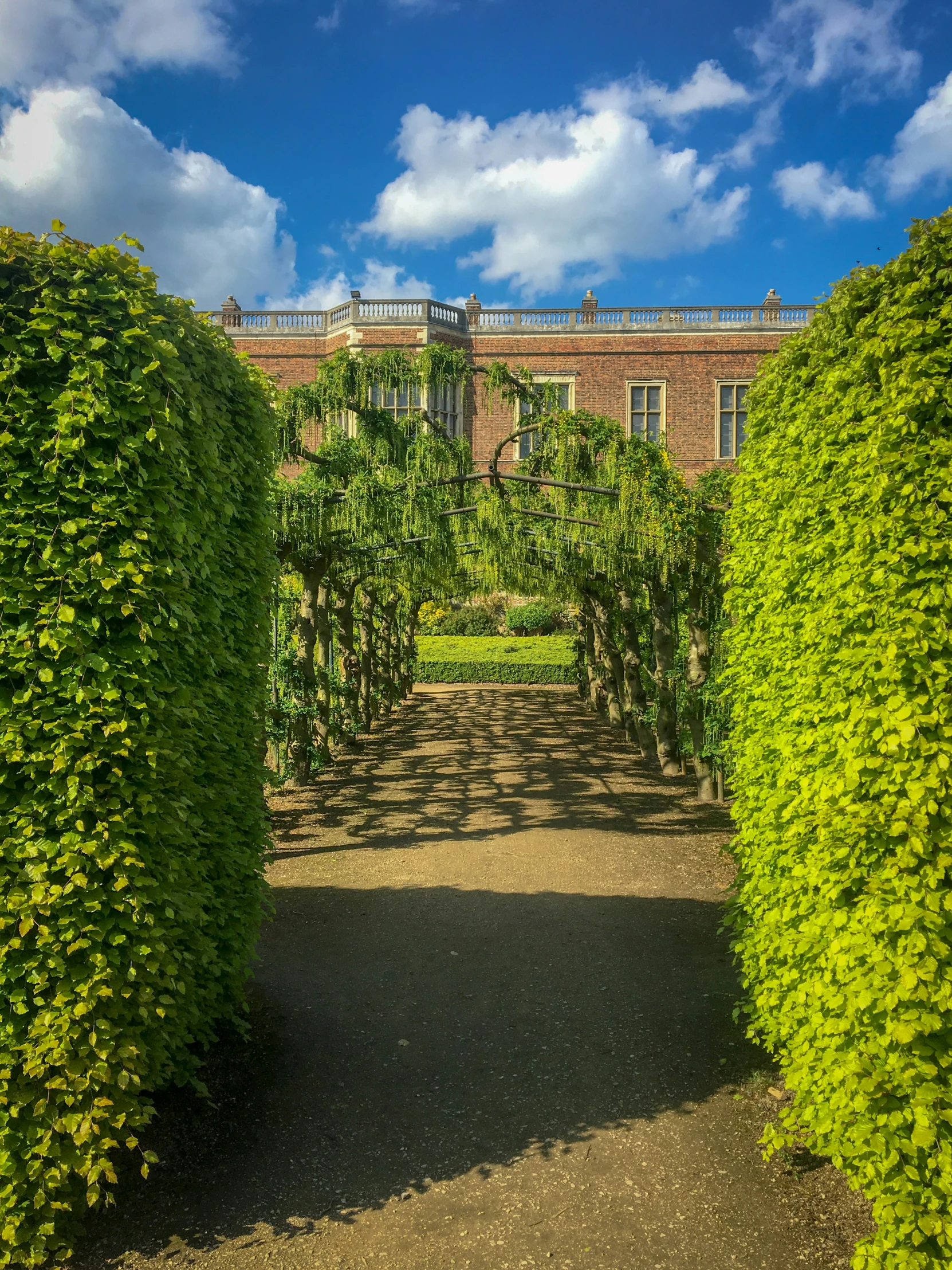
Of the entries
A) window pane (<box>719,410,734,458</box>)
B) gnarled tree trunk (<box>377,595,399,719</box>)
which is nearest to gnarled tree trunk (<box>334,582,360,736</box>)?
gnarled tree trunk (<box>377,595,399,719</box>)

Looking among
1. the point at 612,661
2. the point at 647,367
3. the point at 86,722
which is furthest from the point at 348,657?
the point at 647,367

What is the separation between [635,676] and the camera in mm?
13742

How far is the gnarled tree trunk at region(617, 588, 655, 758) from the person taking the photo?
42.9 ft

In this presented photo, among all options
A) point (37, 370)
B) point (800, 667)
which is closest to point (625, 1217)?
point (800, 667)

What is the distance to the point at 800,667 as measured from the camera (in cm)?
317

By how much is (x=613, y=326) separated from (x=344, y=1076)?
29260mm

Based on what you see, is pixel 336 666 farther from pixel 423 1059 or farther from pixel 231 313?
pixel 231 313

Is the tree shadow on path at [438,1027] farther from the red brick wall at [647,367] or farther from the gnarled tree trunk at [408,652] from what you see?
the red brick wall at [647,367]

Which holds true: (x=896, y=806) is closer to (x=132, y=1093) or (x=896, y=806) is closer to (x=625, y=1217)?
(x=625, y=1217)

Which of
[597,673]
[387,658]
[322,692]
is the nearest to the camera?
[322,692]

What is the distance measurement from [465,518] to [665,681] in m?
3.60

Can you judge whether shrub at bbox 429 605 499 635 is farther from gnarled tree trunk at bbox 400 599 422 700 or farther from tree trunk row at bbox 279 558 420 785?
tree trunk row at bbox 279 558 420 785

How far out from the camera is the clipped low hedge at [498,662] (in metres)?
26.4

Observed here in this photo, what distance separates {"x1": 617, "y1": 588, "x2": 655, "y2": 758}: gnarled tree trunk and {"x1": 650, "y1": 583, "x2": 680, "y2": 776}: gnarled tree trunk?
137 centimetres
